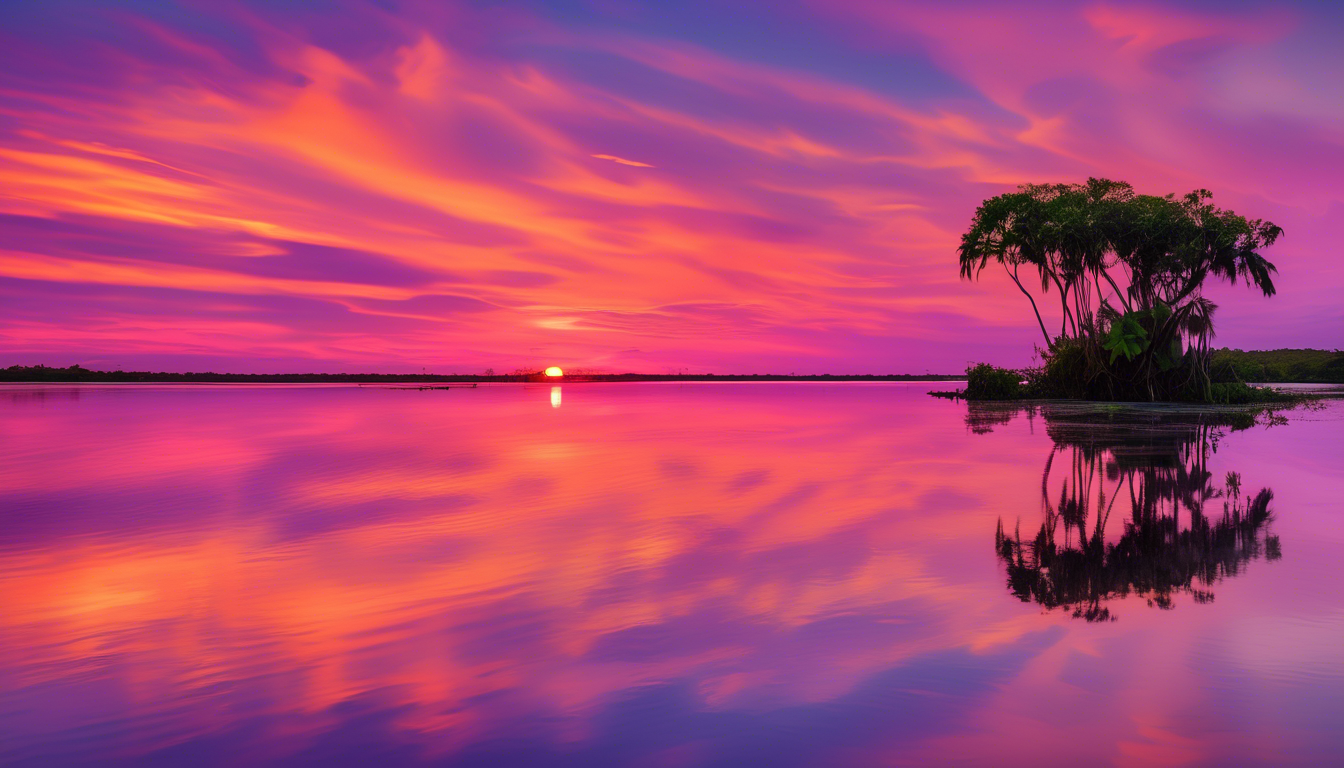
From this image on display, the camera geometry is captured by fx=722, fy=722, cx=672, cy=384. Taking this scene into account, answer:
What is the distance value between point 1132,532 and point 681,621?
6.06 metres

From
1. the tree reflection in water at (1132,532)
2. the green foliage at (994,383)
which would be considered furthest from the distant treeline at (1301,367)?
the tree reflection in water at (1132,532)

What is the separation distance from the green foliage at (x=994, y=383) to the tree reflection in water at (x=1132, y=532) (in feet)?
104

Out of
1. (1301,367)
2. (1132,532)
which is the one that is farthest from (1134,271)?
(1301,367)

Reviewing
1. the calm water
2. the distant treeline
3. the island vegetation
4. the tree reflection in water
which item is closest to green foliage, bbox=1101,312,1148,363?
the island vegetation

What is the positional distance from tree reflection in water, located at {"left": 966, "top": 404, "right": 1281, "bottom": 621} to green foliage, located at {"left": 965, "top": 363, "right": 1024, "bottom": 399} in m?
31.6

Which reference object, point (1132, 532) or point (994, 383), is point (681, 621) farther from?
point (994, 383)

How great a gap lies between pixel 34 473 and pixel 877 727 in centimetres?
1784

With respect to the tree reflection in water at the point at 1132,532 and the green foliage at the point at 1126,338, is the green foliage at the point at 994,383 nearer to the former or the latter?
the green foliage at the point at 1126,338

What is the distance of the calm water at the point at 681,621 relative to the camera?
382 cm

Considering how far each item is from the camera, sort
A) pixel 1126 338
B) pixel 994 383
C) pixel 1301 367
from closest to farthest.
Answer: pixel 1126 338 → pixel 994 383 → pixel 1301 367

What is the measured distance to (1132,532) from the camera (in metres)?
8.45

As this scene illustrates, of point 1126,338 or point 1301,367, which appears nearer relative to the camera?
point 1126,338

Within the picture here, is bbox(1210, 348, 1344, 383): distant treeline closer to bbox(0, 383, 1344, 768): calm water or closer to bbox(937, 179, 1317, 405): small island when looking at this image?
bbox(937, 179, 1317, 405): small island

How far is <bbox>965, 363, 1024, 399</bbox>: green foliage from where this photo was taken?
47156 mm
